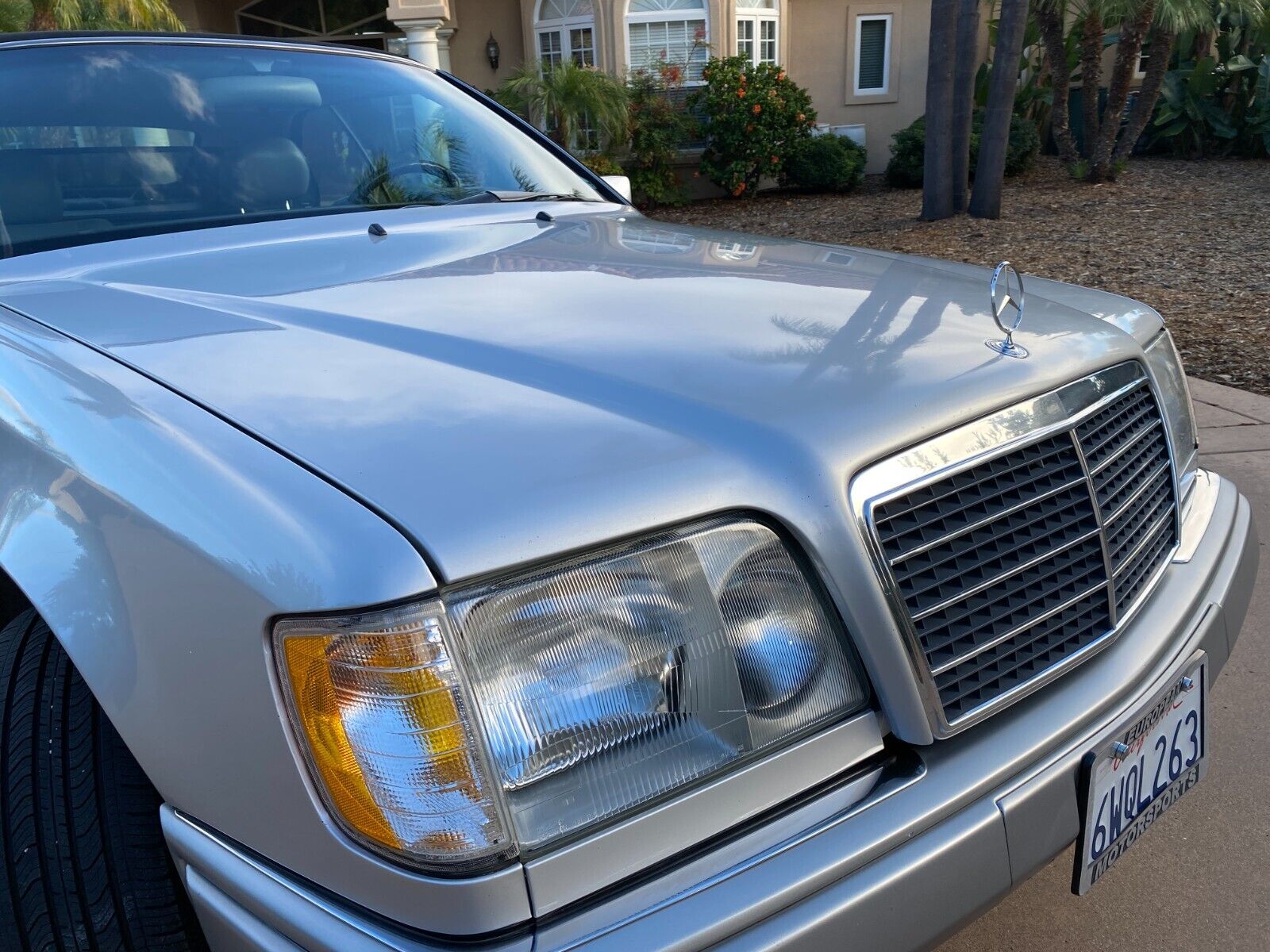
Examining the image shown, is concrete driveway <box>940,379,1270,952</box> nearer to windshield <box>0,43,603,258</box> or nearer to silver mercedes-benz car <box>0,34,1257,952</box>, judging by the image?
silver mercedes-benz car <box>0,34,1257,952</box>

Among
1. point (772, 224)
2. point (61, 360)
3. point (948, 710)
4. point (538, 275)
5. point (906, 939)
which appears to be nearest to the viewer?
point (906, 939)

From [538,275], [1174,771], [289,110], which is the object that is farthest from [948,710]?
[289,110]

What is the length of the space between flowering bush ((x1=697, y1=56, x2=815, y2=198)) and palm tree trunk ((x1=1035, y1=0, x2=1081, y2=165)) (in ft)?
9.32

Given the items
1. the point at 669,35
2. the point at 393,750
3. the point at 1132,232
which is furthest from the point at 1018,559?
the point at 669,35

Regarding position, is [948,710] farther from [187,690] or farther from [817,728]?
[187,690]

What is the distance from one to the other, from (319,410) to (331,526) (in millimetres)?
283

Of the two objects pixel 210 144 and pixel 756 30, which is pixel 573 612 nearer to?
pixel 210 144

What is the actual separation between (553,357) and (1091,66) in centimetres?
1180

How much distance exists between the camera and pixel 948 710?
1312mm

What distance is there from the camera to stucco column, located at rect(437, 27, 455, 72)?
517 inches

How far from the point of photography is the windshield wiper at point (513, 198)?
261cm

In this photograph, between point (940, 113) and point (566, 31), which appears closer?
point (940, 113)

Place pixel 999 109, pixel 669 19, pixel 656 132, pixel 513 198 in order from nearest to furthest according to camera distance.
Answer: pixel 513 198
pixel 999 109
pixel 656 132
pixel 669 19

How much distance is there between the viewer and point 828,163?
1259cm
